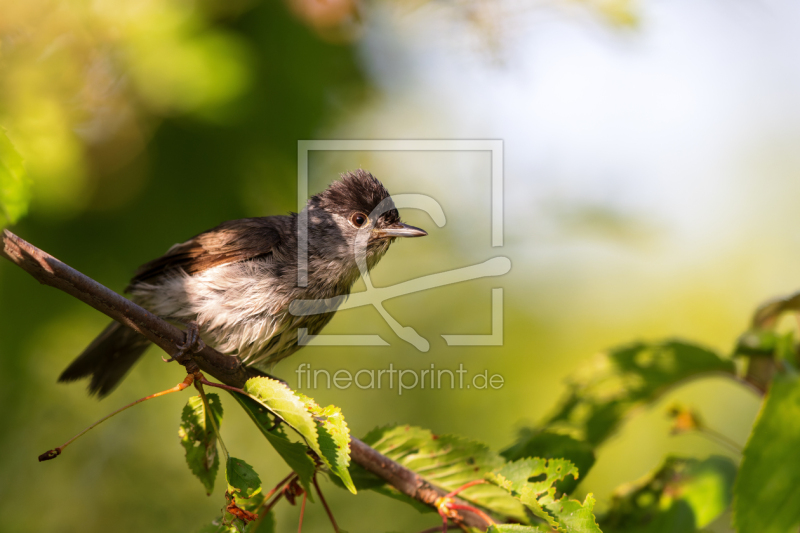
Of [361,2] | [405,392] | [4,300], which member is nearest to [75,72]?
[4,300]

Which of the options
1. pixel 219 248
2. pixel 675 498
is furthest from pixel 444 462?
pixel 219 248

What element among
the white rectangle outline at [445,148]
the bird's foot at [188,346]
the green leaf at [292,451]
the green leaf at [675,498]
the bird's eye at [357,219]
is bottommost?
the green leaf at [675,498]

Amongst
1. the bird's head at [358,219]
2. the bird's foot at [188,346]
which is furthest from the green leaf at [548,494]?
the bird's head at [358,219]

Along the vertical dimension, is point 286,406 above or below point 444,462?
above

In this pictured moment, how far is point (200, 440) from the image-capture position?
6.18 feet

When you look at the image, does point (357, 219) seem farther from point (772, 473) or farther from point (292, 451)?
point (772, 473)

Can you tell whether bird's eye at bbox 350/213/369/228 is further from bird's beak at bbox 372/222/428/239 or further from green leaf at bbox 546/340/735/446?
green leaf at bbox 546/340/735/446

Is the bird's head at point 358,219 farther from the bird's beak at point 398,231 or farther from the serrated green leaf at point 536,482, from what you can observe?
the serrated green leaf at point 536,482

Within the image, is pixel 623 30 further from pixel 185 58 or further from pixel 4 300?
pixel 4 300

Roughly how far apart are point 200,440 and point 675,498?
5.99 ft

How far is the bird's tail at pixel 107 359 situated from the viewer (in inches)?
129

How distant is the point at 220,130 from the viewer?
3.14 meters

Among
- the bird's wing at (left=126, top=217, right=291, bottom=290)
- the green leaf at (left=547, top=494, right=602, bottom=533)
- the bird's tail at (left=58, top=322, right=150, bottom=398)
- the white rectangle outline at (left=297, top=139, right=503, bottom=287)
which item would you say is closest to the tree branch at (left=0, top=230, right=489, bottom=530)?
the green leaf at (left=547, top=494, right=602, bottom=533)

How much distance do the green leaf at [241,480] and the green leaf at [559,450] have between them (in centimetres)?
103
